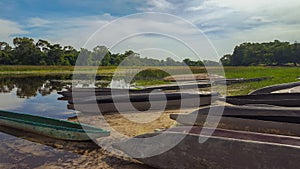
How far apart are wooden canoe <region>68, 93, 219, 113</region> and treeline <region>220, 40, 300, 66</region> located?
143 ft

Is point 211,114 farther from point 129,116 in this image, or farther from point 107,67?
point 107,67

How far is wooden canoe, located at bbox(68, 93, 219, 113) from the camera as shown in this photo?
338 inches

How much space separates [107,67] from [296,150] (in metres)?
39.3

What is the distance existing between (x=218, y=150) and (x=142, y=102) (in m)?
5.68

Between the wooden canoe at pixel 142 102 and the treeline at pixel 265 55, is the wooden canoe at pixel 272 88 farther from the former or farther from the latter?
the treeline at pixel 265 55

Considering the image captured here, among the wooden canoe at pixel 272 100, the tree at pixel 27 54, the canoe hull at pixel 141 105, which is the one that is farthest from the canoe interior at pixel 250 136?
the tree at pixel 27 54

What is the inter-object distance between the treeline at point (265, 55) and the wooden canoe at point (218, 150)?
49.0 m

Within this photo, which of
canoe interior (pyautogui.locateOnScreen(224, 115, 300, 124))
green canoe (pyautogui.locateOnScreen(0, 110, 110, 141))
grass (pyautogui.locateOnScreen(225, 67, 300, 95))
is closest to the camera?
canoe interior (pyautogui.locateOnScreen(224, 115, 300, 124))

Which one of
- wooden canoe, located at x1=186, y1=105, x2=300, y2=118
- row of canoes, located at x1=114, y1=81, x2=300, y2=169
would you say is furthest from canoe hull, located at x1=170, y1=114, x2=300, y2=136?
wooden canoe, located at x1=186, y1=105, x2=300, y2=118

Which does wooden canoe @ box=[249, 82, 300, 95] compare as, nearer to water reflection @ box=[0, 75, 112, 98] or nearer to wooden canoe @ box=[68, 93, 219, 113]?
wooden canoe @ box=[68, 93, 219, 113]

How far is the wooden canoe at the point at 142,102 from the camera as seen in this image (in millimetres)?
8586

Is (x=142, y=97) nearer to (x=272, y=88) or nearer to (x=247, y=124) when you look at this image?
(x=247, y=124)

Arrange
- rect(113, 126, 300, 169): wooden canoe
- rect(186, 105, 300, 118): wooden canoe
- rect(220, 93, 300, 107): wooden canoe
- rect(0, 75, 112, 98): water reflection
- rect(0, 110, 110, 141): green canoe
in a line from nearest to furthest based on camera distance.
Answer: rect(113, 126, 300, 169): wooden canoe
rect(186, 105, 300, 118): wooden canoe
rect(0, 110, 110, 141): green canoe
rect(220, 93, 300, 107): wooden canoe
rect(0, 75, 112, 98): water reflection

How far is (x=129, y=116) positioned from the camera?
26.2ft
